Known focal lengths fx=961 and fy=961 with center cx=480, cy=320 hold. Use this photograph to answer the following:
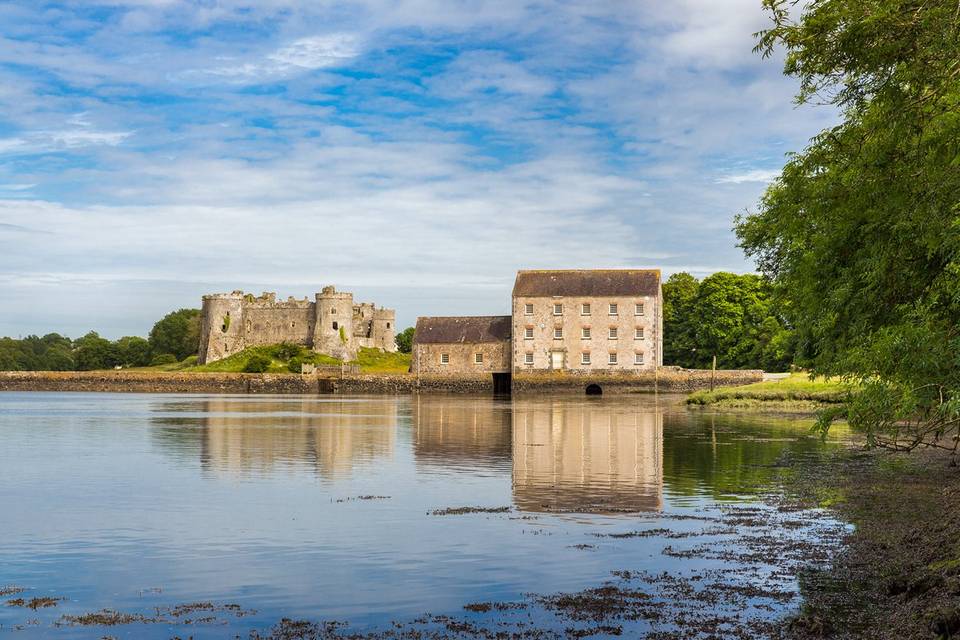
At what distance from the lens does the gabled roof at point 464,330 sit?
92938 millimetres

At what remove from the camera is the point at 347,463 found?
28391 mm

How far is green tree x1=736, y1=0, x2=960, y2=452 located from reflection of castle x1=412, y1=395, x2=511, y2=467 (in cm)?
1511

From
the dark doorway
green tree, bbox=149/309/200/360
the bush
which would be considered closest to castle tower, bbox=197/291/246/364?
the bush

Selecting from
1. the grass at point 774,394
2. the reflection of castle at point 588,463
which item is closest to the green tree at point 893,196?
the reflection of castle at point 588,463

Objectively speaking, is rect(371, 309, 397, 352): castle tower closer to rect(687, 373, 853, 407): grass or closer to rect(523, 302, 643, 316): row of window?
rect(523, 302, 643, 316): row of window

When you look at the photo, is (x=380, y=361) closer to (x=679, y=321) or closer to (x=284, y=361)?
(x=284, y=361)

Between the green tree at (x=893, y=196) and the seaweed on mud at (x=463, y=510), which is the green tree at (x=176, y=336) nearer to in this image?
the seaweed on mud at (x=463, y=510)

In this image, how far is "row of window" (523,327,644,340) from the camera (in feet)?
286

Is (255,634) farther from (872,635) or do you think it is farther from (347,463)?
(347,463)

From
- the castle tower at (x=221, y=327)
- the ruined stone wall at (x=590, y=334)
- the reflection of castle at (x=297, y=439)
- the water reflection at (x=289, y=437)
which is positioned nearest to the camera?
the water reflection at (x=289, y=437)

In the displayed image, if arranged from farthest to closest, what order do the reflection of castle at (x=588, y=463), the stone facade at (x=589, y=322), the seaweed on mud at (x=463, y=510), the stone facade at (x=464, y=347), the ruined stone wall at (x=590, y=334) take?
the stone facade at (x=464, y=347) < the stone facade at (x=589, y=322) < the ruined stone wall at (x=590, y=334) < the reflection of castle at (x=588, y=463) < the seaweed on mud at (x=463, y=510)

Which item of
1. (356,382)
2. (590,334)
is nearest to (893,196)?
(590,334)

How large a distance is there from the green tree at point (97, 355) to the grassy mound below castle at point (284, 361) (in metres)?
29.9

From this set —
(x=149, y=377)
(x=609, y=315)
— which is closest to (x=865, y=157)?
(x=609, y=315)
